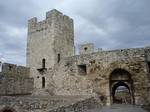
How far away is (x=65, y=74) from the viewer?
1543 cm

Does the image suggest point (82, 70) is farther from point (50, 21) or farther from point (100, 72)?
point (50, 21)

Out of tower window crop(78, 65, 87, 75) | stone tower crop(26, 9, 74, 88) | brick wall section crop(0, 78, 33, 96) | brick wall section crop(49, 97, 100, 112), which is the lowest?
brick wall section crop(49, 97, 100, 112)

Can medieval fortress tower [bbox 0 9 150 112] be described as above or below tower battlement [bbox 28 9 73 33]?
below

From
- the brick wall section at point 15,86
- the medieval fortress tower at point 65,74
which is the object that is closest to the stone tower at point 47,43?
the medieval fortress tower at point 65,74

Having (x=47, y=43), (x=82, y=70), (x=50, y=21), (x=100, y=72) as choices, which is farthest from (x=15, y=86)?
(x=100, y=72)

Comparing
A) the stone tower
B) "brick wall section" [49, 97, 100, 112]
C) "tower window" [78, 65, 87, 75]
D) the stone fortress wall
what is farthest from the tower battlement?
"brick wall section" [49, 97, 100, 112]

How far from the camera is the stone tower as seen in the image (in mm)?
18047

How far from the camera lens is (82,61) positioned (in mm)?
14703

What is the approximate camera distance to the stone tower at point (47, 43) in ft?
59.2

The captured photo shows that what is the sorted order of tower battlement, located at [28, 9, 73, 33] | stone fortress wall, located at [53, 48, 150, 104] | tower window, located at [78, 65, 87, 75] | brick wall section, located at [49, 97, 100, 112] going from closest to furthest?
brick wall section, located at [49, 97, 100, 112], stone fortress wall, located at [53, 48, 150, 104], tower window, located at [78, 65, 87, 75], tower battlement, located at [28, 9, 73, 33]

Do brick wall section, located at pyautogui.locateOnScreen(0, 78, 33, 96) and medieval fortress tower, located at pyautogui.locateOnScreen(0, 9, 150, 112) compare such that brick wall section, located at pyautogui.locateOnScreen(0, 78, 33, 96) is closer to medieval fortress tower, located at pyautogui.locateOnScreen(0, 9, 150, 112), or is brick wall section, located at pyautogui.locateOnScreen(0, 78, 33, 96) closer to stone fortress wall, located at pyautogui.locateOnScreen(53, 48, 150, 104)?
medieval fortress tower, located at pyautogui.locateOnScreen(0, 9, 150, 112)

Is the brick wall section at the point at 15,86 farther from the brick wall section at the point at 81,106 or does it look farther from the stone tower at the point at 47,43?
the brick wall section at the point at 81,106

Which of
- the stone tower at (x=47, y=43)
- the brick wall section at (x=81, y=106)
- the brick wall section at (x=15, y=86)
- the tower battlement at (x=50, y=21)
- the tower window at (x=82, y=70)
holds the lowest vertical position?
the brick wall section at (x=81, y=106)

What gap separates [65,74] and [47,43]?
4.26 m
